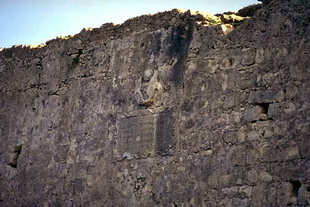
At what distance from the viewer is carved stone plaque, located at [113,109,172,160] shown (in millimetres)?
9516

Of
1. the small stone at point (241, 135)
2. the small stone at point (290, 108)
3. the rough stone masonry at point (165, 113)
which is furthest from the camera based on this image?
the small stone at point (241, 135)

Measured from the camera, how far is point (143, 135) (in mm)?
9758

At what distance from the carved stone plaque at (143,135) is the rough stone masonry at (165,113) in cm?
1

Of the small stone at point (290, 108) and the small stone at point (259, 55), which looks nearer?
the small stone at point (290, 108)

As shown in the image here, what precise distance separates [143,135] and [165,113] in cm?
40

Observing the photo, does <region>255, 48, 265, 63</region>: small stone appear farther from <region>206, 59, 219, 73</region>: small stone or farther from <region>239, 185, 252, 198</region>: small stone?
<region>239, 185, 252, 198</region>: small stone

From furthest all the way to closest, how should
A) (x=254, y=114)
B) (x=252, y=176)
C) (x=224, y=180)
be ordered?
1. (x=224, y=180)
2. (x=254, y=114)
3. (x=252, y=176)

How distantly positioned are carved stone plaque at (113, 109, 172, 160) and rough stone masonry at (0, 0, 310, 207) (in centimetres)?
1

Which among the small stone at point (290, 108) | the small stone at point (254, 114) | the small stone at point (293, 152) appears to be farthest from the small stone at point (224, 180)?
the small stone at point (290, 108)

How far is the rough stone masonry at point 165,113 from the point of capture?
842cm

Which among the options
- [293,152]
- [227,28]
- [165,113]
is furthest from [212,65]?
[293,152]

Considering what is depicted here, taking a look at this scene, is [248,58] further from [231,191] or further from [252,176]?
[231,191]

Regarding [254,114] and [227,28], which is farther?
[227,28]

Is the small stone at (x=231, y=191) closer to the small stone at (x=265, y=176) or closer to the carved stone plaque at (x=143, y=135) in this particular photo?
the small stone at (x=265, y=176)
